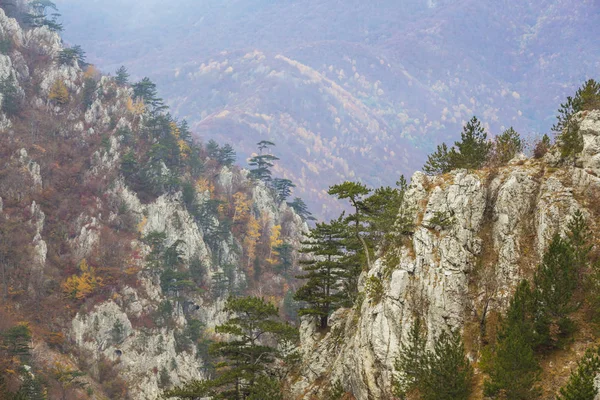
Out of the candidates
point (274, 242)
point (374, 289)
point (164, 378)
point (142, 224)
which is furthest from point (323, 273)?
point (274, 242)

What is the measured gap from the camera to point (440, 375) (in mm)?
17500

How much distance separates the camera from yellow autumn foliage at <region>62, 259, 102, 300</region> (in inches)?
2414

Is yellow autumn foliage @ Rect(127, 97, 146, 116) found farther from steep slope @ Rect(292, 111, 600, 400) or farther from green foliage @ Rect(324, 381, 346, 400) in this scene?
green foliage @ Rect(324, 381, 346, 400)

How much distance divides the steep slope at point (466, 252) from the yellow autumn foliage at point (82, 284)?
152 feet

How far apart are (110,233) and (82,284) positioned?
11.4m

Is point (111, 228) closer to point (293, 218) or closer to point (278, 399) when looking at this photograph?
point (293, 218)

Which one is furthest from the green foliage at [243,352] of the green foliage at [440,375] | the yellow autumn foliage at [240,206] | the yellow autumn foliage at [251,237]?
the yellow autumn foliage at [240,206]

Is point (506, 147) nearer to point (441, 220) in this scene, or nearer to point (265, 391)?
point (441, 220)

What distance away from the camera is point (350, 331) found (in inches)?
1039

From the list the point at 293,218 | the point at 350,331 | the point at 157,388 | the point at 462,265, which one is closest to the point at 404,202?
the point at 462,265

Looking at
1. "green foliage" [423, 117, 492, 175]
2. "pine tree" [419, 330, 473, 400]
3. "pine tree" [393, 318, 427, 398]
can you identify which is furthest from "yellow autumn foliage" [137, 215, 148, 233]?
"pine tree" [419, 330, 473, 400]

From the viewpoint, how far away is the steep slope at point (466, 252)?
20.3m

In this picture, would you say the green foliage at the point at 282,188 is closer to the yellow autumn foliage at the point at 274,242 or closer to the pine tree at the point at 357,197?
the yellow autumn foliage at the point at 274,242

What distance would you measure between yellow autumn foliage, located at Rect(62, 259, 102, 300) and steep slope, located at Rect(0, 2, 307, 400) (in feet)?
0.55
